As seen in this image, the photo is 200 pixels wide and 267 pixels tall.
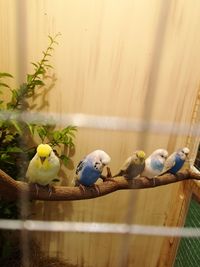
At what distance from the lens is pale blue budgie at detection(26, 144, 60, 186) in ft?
3.44

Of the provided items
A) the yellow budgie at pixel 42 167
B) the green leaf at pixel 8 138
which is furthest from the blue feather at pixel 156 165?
the green leaf at pixel 8 138

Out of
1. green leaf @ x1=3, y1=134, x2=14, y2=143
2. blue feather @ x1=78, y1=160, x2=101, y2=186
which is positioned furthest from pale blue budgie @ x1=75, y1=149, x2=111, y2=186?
green leaf @ x1=3, y1=134, x2=14, y2=143

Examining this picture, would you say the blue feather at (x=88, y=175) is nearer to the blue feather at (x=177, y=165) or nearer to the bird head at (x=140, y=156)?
the bird head at (x=140, y=156)

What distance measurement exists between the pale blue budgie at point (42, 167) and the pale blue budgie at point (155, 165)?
360 mm

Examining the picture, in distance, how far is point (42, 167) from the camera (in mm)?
1064

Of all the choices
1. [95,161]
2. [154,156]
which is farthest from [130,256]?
[95,161]

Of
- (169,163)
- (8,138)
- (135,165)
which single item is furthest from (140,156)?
(8,138)

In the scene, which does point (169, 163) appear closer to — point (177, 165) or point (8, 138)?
point (177, 165)

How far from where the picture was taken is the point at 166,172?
1321 millimetres

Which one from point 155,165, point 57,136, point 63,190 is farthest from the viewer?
point 57,136

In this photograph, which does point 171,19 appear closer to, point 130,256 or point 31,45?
point 31,45

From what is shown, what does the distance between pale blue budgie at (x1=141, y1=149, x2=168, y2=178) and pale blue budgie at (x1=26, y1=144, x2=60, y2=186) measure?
0.36 m

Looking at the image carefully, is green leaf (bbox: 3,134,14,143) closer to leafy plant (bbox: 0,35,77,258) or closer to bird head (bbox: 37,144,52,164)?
leafy plant (bbox: 0,35,77,258)

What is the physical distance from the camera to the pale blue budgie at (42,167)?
105 cm
